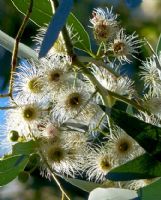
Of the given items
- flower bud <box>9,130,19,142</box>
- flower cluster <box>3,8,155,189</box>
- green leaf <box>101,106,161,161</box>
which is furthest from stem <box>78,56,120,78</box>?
flower bud <box>9,130,19,142</box>

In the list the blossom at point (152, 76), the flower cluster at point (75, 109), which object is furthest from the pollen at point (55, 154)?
the blossom at point (152, 76)

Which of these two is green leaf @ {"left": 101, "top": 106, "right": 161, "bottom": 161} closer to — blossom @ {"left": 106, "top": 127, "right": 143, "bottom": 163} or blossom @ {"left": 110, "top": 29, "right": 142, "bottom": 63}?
blossom @ {"left": 106, "top": 127, "right": 143, "bottom": 163}

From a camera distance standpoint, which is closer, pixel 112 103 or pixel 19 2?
pixel 112 103

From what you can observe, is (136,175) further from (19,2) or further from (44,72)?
(19,2)

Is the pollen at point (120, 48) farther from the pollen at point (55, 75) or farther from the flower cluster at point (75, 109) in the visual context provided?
the pollen at point (55, 75)

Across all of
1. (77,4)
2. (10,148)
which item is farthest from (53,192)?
(10,148)

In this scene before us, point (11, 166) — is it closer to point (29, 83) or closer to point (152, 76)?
point (29, 83)

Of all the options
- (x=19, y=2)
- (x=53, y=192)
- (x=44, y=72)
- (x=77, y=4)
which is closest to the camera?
(x=44, y=72)
